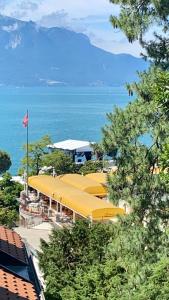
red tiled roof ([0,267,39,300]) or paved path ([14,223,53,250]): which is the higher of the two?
red tiled roof ([0,267,39,300])

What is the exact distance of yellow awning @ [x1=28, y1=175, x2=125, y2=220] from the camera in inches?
877

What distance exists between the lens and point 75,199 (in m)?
24.7

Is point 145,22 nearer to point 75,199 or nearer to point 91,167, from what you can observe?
point 75,199

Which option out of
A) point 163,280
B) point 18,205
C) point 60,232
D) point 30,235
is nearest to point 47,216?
point 18,205

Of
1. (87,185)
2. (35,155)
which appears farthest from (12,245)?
(35,155)

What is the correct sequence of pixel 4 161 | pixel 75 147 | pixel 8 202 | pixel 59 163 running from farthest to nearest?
pixel 75 147 → pixel 4 161 → pixel 59 163 → pixel 8 202

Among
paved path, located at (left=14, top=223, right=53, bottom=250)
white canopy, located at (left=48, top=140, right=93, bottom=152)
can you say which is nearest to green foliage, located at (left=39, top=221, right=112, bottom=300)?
paved path, located at (left=14, top=223, right=53, bottom=250)

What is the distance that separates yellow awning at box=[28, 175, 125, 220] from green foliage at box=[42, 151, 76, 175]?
785 cm

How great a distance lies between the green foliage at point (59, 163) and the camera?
39.6m

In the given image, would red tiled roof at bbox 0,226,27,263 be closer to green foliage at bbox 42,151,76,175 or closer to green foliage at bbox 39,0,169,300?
green foliage at bbox 39,0,169,300

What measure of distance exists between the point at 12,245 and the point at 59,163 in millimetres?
28749

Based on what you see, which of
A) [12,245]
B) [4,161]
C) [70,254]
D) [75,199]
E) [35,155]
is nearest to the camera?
[12,245]

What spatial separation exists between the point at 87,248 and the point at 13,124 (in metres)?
126

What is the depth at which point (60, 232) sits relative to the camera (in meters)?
14.8
